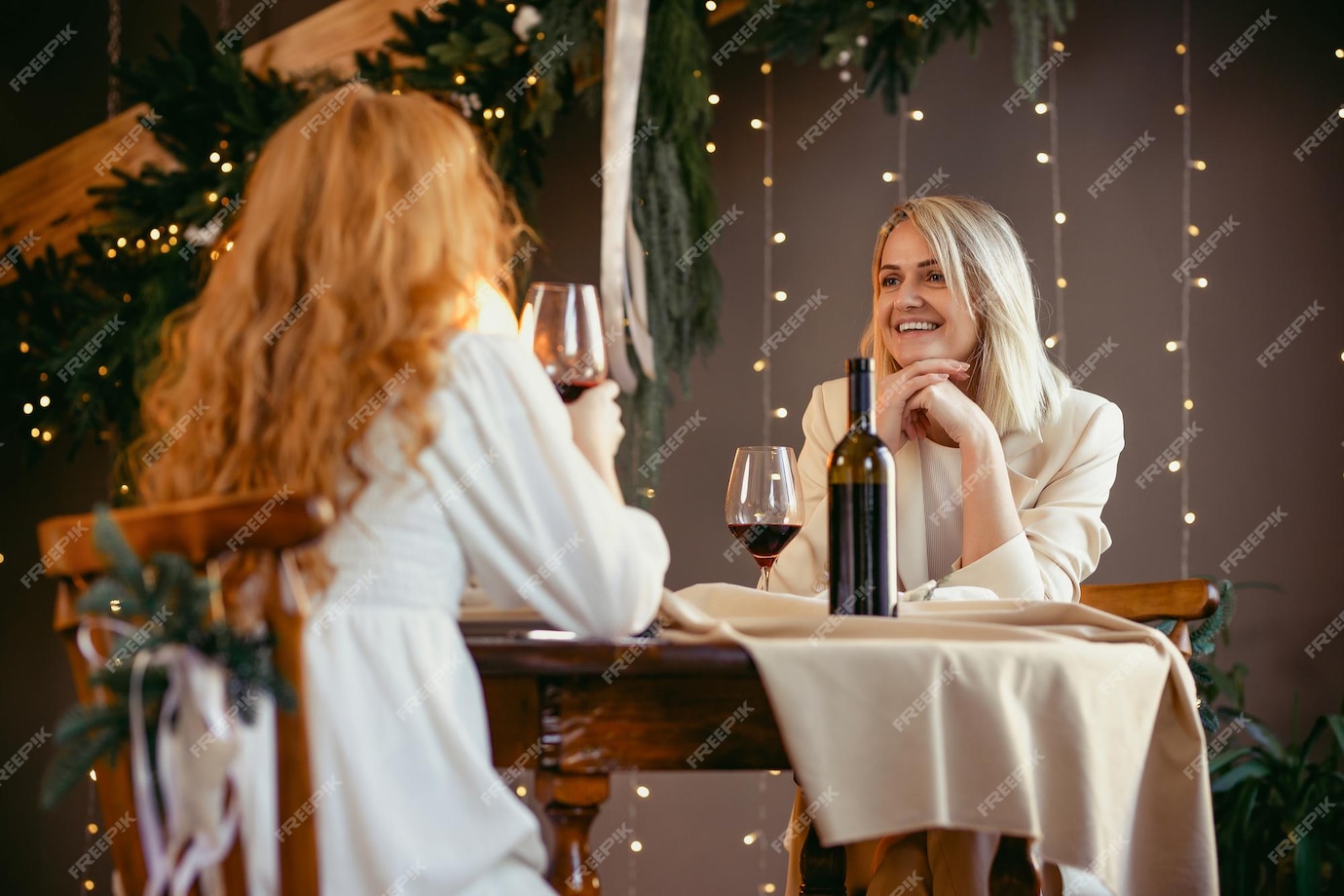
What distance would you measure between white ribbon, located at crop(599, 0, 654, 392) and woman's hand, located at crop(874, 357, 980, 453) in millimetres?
448

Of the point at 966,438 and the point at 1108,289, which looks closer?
the point at 966,438

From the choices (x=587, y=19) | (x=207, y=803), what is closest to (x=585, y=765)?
(x=207, y=803)

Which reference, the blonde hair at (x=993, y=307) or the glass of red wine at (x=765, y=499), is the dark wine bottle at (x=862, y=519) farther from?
the blonde hair at (x=993, y=307)

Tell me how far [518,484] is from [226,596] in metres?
0.28

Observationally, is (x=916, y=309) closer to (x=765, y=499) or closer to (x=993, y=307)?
(x=993, y=307)

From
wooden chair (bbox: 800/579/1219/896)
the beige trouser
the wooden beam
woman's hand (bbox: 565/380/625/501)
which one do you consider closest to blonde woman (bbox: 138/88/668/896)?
woman's hand (bbox: 565/380/625/501)

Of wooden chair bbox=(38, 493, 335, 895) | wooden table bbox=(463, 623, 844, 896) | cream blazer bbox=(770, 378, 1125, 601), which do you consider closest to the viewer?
wooden chair bbox=(38, 493, 335, 895)

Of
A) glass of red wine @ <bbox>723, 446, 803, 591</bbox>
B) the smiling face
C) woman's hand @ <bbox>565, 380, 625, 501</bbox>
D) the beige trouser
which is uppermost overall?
woman's hand @ <bbox>565, 380, 625, 501</bbox>

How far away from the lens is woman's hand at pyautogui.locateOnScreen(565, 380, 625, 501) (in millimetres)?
1429

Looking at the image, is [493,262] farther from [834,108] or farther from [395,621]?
[834,108]

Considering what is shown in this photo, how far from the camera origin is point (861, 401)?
5.08ft

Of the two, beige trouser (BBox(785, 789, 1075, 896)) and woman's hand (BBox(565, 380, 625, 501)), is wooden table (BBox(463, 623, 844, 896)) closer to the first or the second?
woman's hand (BBox(565, 380, 625, 501))

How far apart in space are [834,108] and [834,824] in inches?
103

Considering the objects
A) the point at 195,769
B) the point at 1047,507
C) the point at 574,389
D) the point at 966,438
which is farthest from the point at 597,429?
the point at 1047,507
